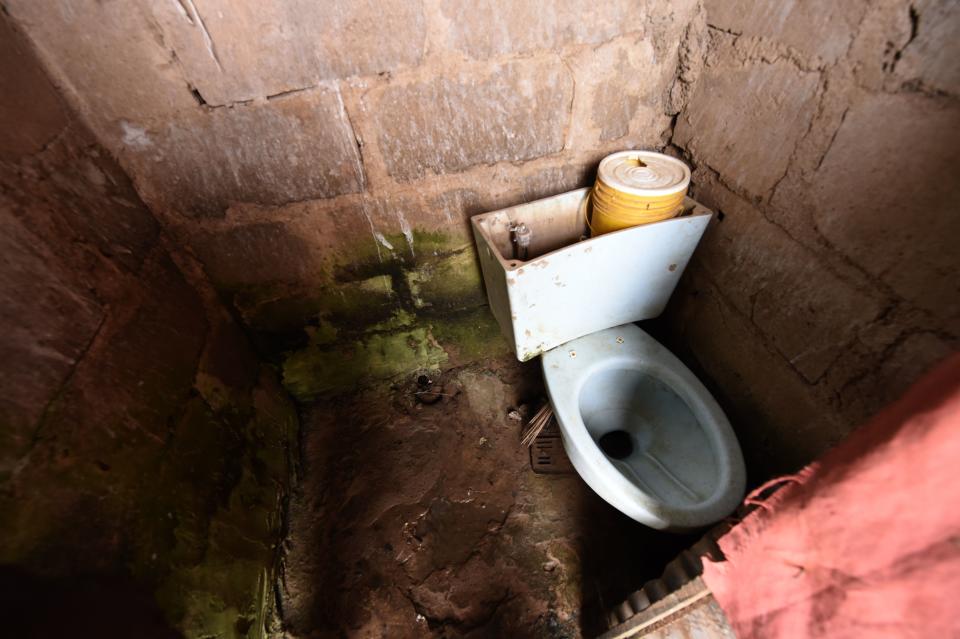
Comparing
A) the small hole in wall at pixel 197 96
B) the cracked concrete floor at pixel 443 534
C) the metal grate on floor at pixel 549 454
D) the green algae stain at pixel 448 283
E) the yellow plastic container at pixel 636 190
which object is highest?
the small hole in wall at pixel 197 96

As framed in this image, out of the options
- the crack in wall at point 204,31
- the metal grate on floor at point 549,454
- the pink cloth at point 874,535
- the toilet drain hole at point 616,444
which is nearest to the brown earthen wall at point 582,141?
the crack in wall at point 204,31

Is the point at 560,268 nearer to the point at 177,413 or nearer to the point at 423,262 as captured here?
the point at 423,262

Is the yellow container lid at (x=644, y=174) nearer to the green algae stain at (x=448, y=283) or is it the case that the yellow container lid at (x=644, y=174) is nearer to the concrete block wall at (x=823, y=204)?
the concrete block wall at (x=823, y=204)

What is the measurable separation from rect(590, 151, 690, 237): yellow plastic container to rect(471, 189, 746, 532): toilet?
0.15ft

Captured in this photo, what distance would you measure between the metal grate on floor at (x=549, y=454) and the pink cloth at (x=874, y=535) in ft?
3.40

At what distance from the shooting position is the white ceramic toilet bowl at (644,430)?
1.07 meters

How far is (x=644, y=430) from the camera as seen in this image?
149cm

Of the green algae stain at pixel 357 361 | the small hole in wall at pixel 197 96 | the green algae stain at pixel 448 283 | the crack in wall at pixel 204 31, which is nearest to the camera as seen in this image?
the crack in wall at pixel 204 31

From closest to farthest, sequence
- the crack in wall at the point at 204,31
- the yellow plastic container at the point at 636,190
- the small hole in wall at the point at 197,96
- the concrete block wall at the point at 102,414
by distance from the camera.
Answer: the concrete block wall at the point at 102,414
the crack in wall at the point at 204,31
the small hole in wall at the point at 197,96
the yellow plastic container at the point at 636,190

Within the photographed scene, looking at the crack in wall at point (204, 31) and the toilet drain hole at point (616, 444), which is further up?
the crack in wall at point (204, 31)

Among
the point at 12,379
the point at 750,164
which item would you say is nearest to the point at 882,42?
the point at 750,164

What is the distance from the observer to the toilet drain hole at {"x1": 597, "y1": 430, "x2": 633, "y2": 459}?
5.08ft

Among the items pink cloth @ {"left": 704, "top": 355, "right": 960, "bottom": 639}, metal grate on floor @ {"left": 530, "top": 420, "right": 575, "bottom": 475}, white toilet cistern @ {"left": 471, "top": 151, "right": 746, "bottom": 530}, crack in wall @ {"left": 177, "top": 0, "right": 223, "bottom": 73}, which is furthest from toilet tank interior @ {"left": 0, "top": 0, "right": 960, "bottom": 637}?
pink cloth @ {"left": 704, "top": 355, "right": 960, "bottom": 639}

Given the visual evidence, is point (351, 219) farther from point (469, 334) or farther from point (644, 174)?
point (644, 174)
